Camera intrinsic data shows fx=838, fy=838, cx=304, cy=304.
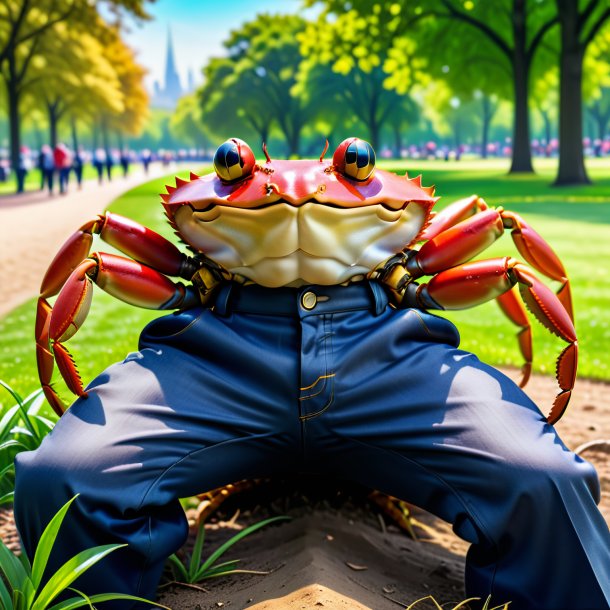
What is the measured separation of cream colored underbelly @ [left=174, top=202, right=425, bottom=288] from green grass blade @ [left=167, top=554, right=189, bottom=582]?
2.91 ft

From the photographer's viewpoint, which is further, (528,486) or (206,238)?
(206,238)

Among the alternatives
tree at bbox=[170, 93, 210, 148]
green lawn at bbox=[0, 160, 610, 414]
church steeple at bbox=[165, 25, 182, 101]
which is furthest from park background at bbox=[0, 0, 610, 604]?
church steeple at bbox=[165, 25, 182, 101]

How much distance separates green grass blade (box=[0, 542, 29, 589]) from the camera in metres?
2.17

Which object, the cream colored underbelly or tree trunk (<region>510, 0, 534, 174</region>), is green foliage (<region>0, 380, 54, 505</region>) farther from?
tree trunk (<region>510, 0, 534, 174</region>)

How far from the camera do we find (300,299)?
2453mm

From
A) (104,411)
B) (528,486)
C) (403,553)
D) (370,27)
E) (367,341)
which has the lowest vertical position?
(403,553)

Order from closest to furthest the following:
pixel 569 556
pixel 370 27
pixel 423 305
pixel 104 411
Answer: pixel 569 556 → pixel 104 411 → pixel 423 305 → pixel 370 27

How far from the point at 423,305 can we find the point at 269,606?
1017mm

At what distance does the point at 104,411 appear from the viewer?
2348mm

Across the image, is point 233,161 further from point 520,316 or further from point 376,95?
point 376,95

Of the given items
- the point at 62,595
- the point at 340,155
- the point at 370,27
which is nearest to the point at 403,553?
the point at 62,595

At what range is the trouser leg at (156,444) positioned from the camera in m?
2.21

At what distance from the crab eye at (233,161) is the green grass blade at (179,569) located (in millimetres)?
1153

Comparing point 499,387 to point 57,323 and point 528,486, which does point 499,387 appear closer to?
point 528,486
